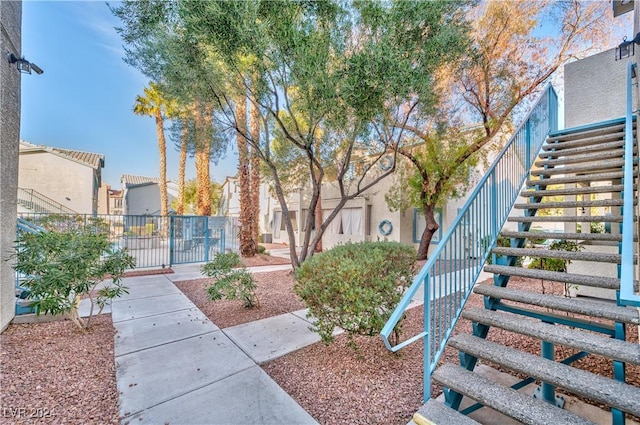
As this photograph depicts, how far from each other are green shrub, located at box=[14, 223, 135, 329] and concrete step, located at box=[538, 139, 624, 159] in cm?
690

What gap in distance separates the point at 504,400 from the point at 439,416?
453mm

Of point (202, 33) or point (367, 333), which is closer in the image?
point (367, 333)

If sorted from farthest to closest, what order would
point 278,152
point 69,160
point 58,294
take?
point 69,160, point 278,152, point 58,294

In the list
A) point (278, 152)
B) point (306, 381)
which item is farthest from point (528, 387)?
point (278, 152)

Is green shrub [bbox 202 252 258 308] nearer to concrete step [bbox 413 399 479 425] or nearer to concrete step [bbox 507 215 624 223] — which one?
concrete step [bbox 413 399 479 425]

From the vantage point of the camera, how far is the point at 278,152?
8.56 metres

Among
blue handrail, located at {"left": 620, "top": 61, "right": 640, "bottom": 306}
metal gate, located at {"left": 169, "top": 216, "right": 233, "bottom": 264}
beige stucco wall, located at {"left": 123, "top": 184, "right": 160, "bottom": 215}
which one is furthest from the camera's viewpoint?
beige stucco wall, located at {"left": 123, "top": 184, "right": 160, "bottom": 215}

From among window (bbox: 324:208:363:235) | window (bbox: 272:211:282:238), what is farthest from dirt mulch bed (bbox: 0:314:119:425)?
window (bbox: 272:211:282:238)

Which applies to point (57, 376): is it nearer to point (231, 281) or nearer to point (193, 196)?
point (231, 281)

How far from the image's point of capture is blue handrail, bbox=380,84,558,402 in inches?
89.8

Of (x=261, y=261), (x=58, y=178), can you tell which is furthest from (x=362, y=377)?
(x=58, y=178)

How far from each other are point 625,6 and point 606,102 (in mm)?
1627

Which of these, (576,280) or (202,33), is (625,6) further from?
(202,33)

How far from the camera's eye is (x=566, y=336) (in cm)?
213
